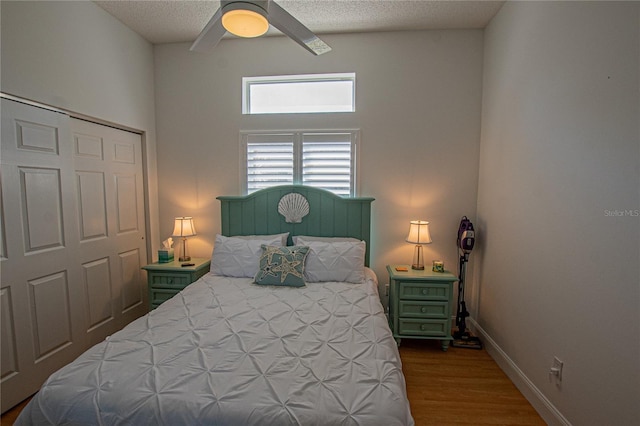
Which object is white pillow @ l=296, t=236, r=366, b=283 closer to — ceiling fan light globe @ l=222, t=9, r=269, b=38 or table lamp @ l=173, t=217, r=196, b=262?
table lamp @ l=173, t=217, r=196, b=262

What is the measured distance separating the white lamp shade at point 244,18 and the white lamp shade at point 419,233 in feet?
6.77

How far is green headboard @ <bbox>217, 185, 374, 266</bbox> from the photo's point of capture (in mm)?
2996

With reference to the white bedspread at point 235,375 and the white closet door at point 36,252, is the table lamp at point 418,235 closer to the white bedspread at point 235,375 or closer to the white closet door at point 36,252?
the white bedspread at point 235,375

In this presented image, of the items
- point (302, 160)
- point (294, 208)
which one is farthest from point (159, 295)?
point (302, 160)

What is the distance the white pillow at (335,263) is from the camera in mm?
2545

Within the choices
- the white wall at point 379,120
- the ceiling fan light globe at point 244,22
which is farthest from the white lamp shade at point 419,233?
the ceiling fan light globe at point 244,22

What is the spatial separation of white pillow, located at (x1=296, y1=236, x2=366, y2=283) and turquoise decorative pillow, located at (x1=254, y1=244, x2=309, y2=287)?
0.11m

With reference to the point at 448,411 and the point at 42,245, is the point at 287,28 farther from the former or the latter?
the point at 448,411

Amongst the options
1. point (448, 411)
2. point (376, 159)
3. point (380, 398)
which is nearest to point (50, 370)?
point (380, 398)

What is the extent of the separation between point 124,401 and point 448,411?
1916 millimetres

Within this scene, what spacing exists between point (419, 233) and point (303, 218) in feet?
3.81

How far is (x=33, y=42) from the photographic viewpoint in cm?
204

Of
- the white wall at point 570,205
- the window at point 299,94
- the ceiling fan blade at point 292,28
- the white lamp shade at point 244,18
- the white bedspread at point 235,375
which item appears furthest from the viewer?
the window at point 299,94

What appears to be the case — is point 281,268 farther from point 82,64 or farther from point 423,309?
point 82,64
